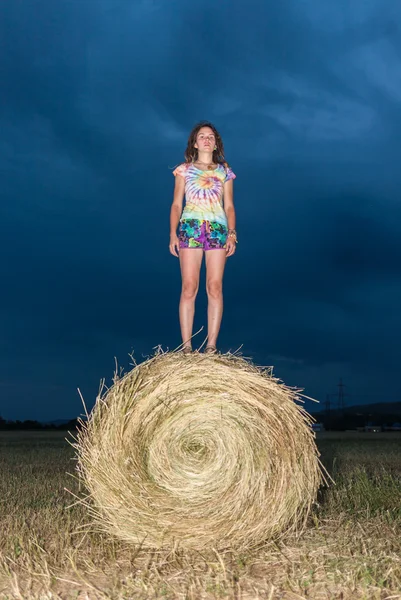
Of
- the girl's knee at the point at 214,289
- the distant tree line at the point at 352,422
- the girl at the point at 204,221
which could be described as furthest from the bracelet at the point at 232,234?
the distant tree line at the point at 352,422

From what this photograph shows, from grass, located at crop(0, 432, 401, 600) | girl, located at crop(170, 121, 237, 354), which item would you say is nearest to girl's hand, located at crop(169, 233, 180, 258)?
girl, located at crop(170, 121, 237, 354)

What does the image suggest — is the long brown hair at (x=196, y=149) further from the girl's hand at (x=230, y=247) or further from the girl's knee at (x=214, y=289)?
the girl's knee at (x=214, y=289)

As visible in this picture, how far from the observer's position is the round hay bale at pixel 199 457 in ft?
15.7

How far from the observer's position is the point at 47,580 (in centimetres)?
403

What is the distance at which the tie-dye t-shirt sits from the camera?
6430 millimetres

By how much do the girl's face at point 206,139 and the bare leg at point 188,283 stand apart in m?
1.03

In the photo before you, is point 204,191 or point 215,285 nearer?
point 215,285

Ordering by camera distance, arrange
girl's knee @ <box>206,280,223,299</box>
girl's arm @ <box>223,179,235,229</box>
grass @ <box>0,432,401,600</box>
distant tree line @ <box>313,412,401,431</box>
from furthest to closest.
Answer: distant tree line @ <box>313,412,401,431</box>, girl's arm @ <box>223,179,235,229</box>, girl's knee @ <box>206,280,223,299</box>, grass @ <box>0,432,401,600</box>

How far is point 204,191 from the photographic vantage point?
6.54 m

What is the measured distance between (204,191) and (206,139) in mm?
516

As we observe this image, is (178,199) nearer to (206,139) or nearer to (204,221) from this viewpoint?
(204,221)

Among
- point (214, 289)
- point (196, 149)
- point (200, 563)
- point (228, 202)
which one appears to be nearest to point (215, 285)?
point (214, 289)

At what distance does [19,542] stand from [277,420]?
190 cm

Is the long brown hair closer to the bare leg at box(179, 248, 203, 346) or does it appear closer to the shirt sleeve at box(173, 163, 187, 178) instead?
the shirt sleeve at box(173, 163, 187, 178)
